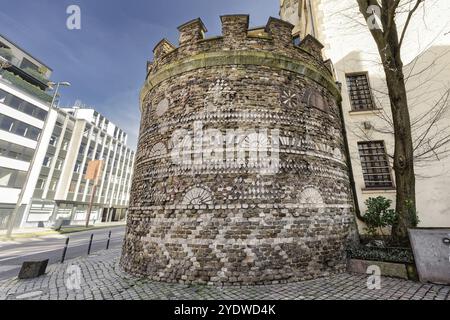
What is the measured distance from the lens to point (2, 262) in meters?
8.99

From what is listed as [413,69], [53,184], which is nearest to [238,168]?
[413,69]

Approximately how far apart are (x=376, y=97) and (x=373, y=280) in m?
7.51

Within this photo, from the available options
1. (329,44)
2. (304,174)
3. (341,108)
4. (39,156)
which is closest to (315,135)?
(304,174)

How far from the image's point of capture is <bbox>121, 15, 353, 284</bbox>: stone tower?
16.4ft

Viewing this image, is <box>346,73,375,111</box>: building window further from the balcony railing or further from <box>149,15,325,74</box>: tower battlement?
the balcony railing

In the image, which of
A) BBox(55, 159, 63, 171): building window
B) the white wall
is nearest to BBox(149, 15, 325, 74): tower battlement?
the white wall

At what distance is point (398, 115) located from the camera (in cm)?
648

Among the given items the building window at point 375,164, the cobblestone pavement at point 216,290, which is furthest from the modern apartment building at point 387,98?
the cobblestone pavement at point 216,290

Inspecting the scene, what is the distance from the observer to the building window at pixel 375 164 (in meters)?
8.31

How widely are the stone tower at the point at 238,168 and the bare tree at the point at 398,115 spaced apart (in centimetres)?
141

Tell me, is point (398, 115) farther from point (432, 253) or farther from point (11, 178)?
point (11, 178)

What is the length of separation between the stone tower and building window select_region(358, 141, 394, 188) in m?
2.37

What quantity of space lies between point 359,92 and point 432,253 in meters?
7.16

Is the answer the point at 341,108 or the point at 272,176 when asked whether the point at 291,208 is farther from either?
the point at 341,108
